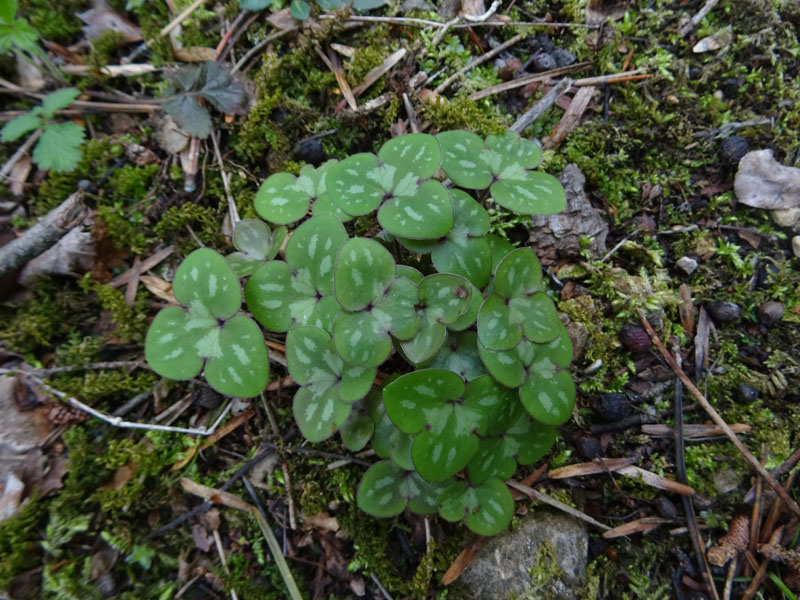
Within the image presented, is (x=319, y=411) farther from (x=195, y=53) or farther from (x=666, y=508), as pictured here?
(x=195, y=53)

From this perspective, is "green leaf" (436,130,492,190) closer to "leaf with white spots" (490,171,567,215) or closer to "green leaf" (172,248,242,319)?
"leaf with white spots" (490,171,567,215)

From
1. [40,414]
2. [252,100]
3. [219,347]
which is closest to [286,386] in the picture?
[219,347]

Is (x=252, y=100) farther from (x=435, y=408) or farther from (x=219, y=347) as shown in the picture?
(x=435, y=408)

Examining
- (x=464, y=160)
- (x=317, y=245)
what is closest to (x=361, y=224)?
(x=317, y=245)

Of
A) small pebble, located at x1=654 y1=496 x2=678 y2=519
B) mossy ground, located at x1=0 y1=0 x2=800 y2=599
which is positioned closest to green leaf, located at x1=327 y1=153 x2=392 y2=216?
mossy ground, located at x1=0 y1=0 x2=800 y2=599

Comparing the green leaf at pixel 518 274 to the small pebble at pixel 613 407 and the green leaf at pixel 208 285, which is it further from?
the green leaf at pixel 208 285

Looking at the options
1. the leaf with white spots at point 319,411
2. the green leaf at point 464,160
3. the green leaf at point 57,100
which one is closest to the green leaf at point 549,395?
the leaf with white spots at point 319,411
